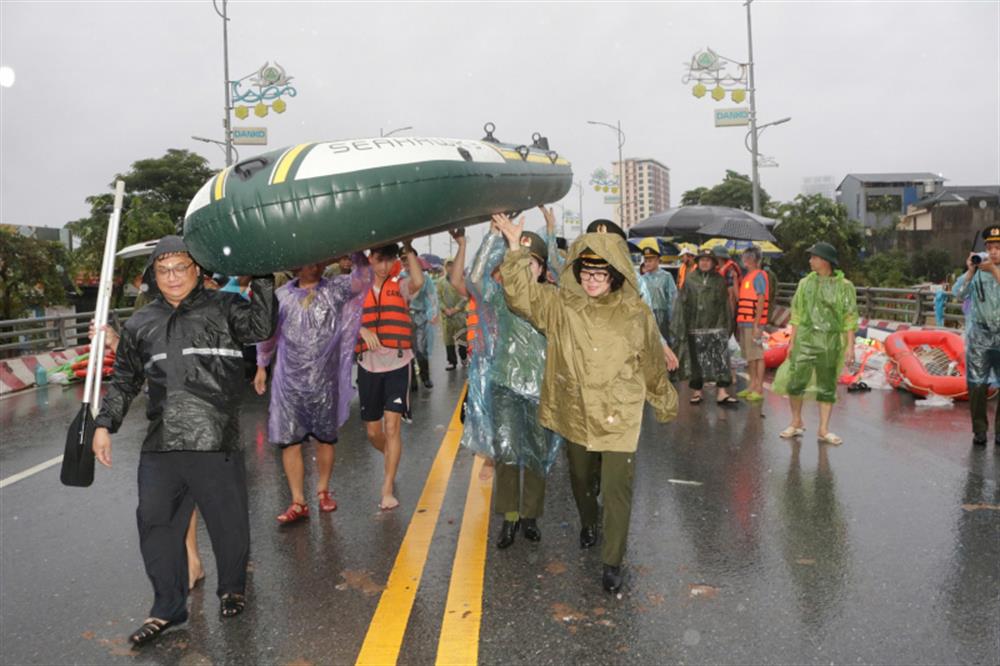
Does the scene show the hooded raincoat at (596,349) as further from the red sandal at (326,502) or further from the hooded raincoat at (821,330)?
the hooded raincoat at (821,330)

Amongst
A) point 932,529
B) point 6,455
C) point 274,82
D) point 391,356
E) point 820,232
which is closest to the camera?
point 932,529

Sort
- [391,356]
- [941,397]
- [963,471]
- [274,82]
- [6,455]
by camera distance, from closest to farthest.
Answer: [391,356], [963,471], [6,455], [941,397], [274,82]

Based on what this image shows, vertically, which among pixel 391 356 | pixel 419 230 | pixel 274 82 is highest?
pixel 274 82

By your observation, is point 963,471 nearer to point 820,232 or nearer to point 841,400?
point 841,400

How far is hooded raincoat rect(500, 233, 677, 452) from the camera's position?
12.1 ft

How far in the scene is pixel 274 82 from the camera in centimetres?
2306

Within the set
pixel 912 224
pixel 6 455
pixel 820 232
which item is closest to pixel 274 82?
pixel 6 455

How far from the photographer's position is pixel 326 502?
199 inches

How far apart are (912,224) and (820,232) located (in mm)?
44552

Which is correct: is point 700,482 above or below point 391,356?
below

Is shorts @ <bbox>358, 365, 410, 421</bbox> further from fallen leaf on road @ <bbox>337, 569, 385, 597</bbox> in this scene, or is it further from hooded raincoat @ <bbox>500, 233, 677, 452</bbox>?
hooded raincoat @ <bbox>500, 233, 677, 452</bbox>

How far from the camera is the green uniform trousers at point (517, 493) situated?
171 inches

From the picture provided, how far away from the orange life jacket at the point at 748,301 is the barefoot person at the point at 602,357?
567 centimetres

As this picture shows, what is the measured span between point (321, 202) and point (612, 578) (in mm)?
2117
